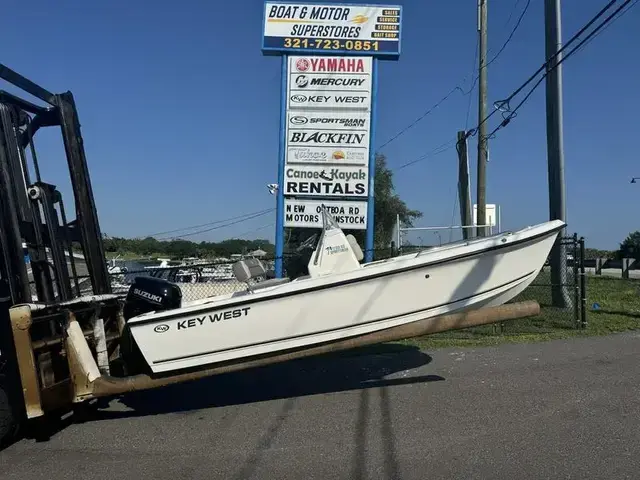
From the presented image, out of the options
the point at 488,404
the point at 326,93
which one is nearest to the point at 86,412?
the point at 488,404

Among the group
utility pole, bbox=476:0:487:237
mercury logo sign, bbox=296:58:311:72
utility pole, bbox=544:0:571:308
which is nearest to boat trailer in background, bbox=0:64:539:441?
mercury logo sign, bbox=296:58:311:72

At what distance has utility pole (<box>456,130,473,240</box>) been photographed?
62.4 ft

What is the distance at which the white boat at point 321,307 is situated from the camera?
5660 millimetres

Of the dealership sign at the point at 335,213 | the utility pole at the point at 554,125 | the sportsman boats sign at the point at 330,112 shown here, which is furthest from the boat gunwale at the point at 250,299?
the utility pole at the point at 554,125

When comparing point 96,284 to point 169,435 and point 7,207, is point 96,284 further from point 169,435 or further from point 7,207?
point 169,435

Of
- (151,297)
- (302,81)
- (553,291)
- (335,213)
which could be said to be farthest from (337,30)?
(151,297)

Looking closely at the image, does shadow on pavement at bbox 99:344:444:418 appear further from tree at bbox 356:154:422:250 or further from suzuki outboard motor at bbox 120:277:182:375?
tree at bbox 356:154:422:250

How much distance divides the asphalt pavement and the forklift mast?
4.82 feet

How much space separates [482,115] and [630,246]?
1628 inches

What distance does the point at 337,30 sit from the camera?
10867 millimetres

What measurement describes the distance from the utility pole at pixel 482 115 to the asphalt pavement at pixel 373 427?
9050 mm

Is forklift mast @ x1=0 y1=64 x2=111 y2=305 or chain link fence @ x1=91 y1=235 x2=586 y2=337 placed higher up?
forklift mast @ x1=0 y1=64 x2=111 y2=305

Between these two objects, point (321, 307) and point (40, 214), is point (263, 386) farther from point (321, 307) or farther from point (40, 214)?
point (40, 214)

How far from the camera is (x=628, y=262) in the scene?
24844 mm
